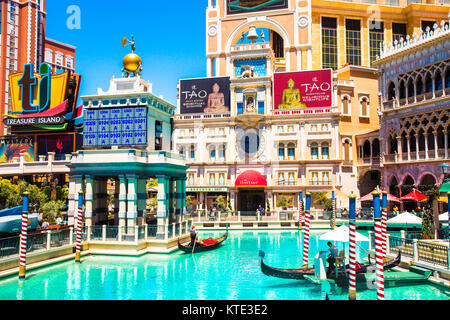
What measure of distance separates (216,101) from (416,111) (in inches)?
916

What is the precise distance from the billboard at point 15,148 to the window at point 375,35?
50.6 meters

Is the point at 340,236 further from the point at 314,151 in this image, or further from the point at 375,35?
the point at 375,35

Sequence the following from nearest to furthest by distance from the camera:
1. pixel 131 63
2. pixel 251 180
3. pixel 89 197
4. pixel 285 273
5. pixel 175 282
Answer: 1. pixel 285 273
2. pixel 175 282
3. pixel 89 197
4. pixel 131 63
5. pixel 251 180

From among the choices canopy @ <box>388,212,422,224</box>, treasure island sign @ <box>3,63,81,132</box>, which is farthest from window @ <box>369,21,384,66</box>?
treasure island sign @ <box>3,63,81,132</box>

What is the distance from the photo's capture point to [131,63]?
2548 centimetres

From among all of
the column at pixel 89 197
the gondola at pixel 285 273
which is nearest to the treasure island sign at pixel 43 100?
the column at pixel 89 197

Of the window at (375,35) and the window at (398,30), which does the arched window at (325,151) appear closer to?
the window at (375,35)

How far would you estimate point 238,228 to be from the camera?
120 ft

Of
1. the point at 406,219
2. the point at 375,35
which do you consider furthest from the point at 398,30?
the point at 406,219

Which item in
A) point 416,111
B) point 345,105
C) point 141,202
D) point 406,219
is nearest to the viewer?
point 141,202

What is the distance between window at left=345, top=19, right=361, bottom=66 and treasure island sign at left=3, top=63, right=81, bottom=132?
40.5m

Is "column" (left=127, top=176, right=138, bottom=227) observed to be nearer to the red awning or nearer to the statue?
the statue
